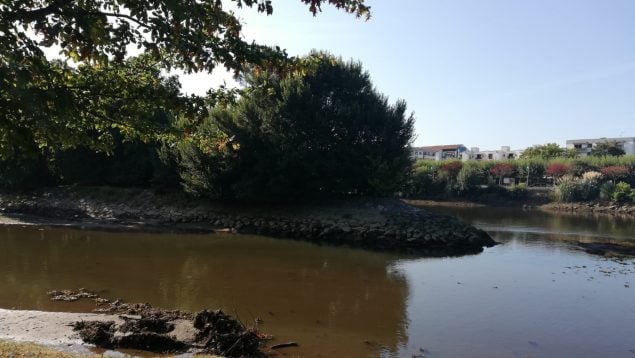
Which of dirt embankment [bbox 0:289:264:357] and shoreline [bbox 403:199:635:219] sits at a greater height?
shoreline [bbox 403:199:635:219]

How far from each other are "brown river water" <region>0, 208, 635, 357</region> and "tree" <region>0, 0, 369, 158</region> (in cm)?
533

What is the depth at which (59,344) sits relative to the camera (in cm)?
845

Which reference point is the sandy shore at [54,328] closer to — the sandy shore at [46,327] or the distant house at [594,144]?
the sandy shore at [46,327]

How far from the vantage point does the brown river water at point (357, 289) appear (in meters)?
10.6

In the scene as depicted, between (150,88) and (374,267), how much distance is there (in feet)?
44.1

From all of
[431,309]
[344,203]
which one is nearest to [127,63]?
[431,309]

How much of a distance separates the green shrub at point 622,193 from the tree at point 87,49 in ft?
174

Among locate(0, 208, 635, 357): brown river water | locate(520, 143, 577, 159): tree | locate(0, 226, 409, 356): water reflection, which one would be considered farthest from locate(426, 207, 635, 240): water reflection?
locate(520, 143, 577, 159): tree

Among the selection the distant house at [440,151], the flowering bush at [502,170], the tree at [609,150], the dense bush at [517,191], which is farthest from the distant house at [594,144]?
the dense bush at [517,191]

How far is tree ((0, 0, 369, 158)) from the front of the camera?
18.4 feet

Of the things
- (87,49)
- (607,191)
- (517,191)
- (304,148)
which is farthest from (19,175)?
(607,191)

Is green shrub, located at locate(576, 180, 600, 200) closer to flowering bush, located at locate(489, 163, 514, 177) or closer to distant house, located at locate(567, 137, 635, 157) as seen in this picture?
flowering bush, located at locate(489, 163, 514, 177)

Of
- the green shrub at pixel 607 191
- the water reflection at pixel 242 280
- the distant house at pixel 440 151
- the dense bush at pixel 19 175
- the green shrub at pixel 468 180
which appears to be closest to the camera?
the water reflection at pixel 242 280

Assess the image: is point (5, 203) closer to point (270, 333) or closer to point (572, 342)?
point (270, 333)
